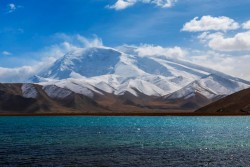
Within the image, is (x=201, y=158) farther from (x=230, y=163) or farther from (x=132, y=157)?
(x=132, y=157)

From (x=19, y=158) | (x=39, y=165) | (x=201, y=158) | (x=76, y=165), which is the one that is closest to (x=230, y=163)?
(x=201, y=158)

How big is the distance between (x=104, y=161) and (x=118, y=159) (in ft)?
7.93

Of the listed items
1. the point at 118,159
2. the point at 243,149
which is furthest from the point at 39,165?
the point at 243,149

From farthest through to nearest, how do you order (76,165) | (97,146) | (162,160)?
(97,146) → (162,160) → (76,165)

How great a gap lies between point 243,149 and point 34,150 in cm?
3217

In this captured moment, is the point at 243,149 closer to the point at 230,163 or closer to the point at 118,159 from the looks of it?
the point at 230,163

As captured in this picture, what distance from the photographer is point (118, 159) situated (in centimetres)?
5431

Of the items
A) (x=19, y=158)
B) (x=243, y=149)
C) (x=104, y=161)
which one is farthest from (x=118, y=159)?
(x=243, y=149)

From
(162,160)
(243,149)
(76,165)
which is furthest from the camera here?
(243,149)

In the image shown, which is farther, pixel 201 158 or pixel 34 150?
pixel 34 150

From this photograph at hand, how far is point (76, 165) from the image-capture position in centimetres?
A: 4984

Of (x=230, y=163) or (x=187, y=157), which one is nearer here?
(x=230, y=163)

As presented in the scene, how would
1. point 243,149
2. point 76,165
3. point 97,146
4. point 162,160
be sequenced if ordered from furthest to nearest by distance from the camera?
point 97,146, point 243,149, point 162,160, point 76,165

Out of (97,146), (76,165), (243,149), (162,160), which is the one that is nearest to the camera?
(76,165)
